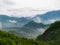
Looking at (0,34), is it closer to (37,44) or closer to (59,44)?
(37,44)

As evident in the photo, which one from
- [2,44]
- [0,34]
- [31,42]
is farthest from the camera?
[31,42]

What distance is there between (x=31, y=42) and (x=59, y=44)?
31.6 meters

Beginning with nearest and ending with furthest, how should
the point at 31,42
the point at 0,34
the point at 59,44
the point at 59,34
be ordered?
the point at 0,34 → the point at 31,42 → the point at 59,44 → the point at 59,34

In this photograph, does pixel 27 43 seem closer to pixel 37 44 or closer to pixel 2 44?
pixel 37 44

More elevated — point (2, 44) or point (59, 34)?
point (59, 34)

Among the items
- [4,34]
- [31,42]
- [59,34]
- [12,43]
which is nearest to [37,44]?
[31,42]

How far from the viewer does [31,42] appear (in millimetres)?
89938

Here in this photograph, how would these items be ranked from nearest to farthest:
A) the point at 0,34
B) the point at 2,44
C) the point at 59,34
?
the point at 2,44 < the point at 0,34 < the point at 59,34

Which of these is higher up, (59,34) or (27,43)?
(59,34)

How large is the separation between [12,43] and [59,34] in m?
135

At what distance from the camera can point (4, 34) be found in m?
80.6

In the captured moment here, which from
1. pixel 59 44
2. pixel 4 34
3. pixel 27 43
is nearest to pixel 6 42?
pixel 4 34

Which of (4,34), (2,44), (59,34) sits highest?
(59,34)

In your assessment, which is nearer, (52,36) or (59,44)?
(59,44)
